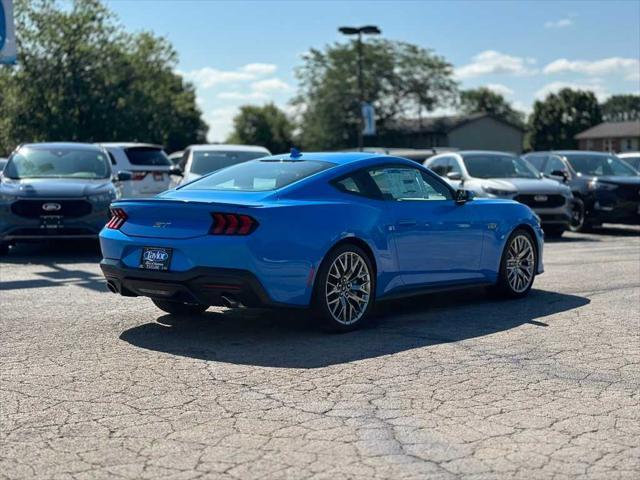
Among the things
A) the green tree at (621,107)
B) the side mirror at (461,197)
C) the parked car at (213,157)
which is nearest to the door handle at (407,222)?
the side mirror at (461,197)

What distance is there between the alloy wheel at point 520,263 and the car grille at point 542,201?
7.79 m

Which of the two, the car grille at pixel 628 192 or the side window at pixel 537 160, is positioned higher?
the side window at pixel 537 160

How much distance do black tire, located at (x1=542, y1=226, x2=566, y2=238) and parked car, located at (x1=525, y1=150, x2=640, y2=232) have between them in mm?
952

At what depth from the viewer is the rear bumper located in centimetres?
675

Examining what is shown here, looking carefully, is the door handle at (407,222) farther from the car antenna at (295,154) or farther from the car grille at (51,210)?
the car grille at (51,210)

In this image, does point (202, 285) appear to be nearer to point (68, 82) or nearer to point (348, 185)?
point (348, 185)

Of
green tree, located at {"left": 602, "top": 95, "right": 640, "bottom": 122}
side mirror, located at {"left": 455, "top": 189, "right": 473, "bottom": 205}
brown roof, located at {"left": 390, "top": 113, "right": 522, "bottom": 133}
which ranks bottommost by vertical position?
side mirror, located at {"left": 455, "top": 189, "right": 473, "bottom": 205}

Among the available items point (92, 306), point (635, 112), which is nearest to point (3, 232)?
point (92, 306)

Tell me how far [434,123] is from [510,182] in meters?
77.8

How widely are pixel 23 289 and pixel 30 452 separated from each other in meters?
5.77

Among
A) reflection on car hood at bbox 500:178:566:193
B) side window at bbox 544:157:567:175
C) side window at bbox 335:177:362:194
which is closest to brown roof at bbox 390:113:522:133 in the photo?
side window at bbox 544:157:567:175

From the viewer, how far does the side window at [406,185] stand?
8038mm

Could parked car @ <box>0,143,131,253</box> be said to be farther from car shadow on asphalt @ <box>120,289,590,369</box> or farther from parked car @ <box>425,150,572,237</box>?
parked car @ <box>425,150,572,237</box>

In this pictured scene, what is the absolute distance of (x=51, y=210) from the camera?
13109 mm
